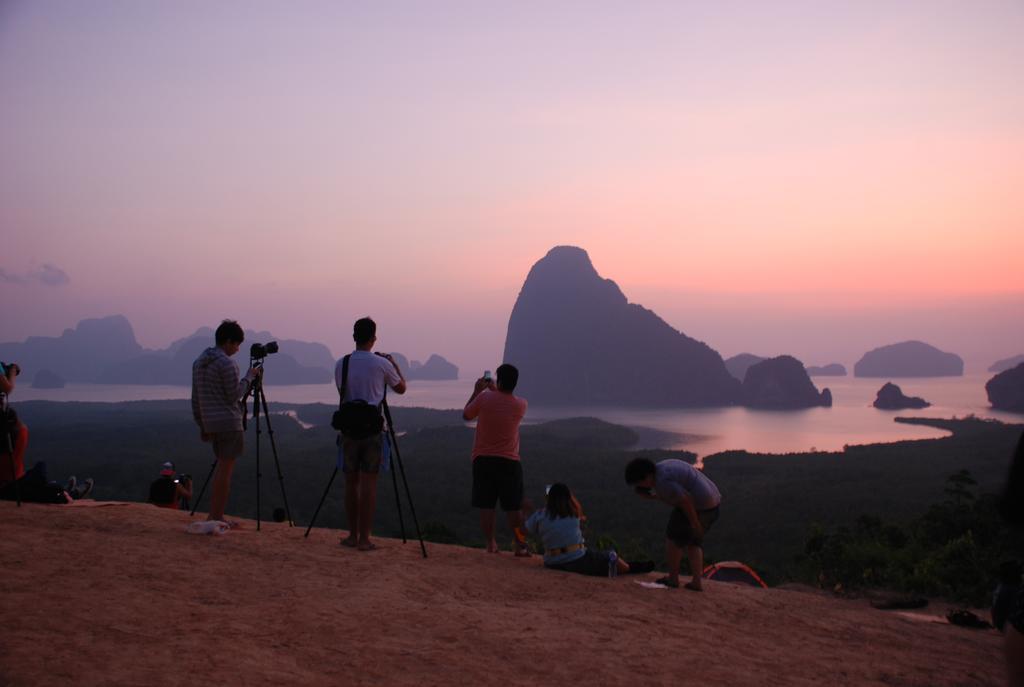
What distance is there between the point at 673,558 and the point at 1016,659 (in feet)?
16.9

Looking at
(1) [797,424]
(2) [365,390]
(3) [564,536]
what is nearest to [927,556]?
(3) [564,536]

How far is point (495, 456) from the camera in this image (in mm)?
7754

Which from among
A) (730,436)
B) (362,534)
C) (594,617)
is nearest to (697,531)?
(594,617)

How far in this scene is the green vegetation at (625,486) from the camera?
2142cm

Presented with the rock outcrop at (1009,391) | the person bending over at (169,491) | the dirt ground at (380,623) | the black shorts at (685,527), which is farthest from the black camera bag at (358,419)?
the rock outcrop at (1009,391)

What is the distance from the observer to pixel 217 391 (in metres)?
7.49

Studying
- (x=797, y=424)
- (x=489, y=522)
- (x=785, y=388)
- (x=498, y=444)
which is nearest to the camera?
(x=498, y=444)

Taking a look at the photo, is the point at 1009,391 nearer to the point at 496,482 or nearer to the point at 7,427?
the point at 496,482

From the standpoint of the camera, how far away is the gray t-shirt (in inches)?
272

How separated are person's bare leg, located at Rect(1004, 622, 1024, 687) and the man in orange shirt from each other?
18.4 ft

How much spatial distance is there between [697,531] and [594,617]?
1.60 metres

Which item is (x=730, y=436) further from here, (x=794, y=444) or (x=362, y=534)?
(x=362, y=534)

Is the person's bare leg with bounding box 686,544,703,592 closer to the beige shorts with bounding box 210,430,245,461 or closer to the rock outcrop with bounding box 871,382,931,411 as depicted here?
the beige shorts with bounding box 210,430,245,461

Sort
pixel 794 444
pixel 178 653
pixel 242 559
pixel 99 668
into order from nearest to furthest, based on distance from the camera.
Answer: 1. pixel 99 668
2. pixel 178 653
3. pixel 242 559
4. pixel 794 444
